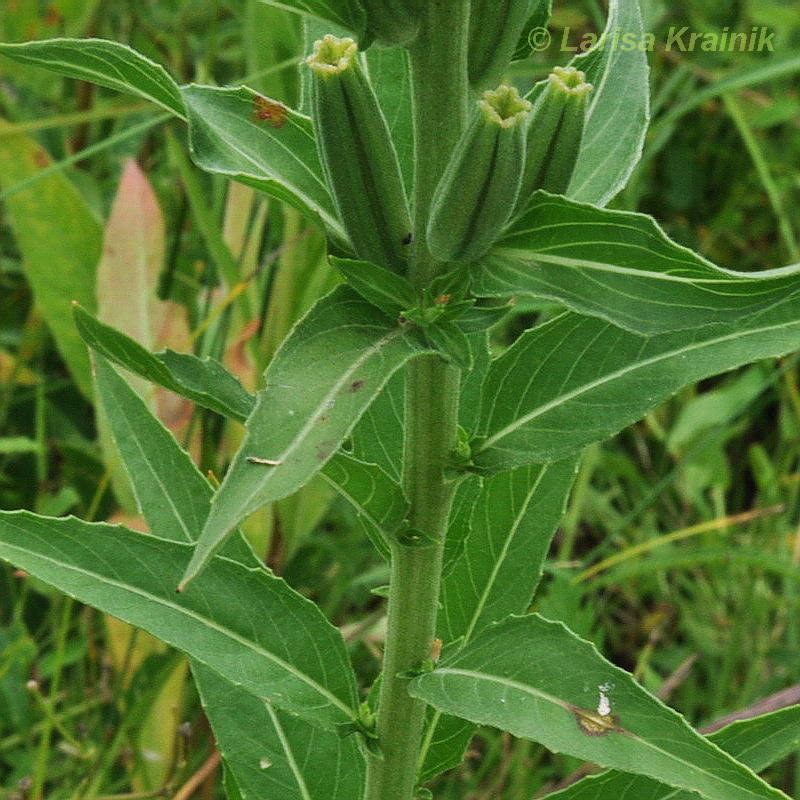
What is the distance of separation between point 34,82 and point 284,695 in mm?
2528

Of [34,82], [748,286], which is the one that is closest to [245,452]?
[748,286]

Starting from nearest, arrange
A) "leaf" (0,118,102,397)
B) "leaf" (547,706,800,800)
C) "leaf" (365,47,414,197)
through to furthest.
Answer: "leaf" (365,47,414,197), "leaf" (547,706,800,800), "leaf" (0,118,102,397)

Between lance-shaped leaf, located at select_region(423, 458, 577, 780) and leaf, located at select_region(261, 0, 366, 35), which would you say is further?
lance-shaped leaf, located at select_region(423, 458, 577, 780)

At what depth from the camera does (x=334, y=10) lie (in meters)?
1.16

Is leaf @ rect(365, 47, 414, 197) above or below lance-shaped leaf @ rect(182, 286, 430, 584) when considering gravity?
above

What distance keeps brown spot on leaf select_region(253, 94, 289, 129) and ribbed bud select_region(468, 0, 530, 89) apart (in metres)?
0.23

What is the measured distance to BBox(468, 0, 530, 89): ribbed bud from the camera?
3.94ft

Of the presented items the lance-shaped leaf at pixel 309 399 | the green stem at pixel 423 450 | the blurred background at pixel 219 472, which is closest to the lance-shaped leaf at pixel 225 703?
the green stem at pixel 423 450

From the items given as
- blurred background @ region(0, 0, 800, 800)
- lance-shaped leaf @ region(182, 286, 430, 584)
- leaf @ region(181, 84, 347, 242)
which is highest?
leaf @ region(181, 84, 347, 242)

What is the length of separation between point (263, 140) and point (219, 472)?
4.21ft

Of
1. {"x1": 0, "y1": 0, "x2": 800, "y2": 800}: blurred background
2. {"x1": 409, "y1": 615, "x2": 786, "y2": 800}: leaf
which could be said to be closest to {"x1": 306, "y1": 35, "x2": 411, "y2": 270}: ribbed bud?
{"x1": 409, "y1": 615, "x2": 786, "y2": 800}: leaf

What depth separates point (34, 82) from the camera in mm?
3502

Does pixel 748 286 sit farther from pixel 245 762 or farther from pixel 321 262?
pixel 321 262

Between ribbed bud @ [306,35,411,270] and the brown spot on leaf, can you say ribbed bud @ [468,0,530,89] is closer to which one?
ribbed bud @ [306,35,411,270]
